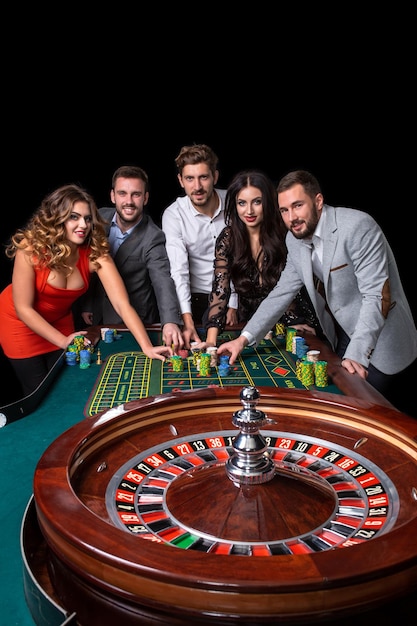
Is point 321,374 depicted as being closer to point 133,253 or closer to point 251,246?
point 251,246

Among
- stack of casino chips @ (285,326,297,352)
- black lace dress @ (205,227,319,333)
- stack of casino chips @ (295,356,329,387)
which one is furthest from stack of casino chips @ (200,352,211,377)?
black lace dress @ (205,227,319,333)

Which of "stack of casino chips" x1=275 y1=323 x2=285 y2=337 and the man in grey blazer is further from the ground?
the man in grey blazer

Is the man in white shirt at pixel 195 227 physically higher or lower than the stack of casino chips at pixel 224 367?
higher

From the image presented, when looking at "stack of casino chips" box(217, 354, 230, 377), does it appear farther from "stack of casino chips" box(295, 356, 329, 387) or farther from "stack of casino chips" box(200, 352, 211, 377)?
"stack of casino chips" box(295, 356, 329, 387)

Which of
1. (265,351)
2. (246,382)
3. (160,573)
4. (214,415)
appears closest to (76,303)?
(265,351)

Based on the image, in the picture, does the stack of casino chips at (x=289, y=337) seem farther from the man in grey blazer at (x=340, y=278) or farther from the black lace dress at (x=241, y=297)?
the black lace dress at (x=241, y=297)

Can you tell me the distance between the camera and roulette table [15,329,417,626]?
0.99m

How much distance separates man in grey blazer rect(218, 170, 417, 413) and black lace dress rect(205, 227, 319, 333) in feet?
0.87

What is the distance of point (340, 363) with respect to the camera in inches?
119

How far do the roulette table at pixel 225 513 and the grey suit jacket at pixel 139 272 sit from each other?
111 inches

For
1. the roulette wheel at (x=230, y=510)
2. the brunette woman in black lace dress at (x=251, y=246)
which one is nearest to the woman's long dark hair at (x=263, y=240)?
the brunette woman in black lace dress at (x=251, y=246)

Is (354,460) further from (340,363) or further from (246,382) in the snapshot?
(340,363)

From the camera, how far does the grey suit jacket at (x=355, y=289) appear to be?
3.38 m

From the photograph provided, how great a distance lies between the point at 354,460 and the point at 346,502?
0.67 feet
